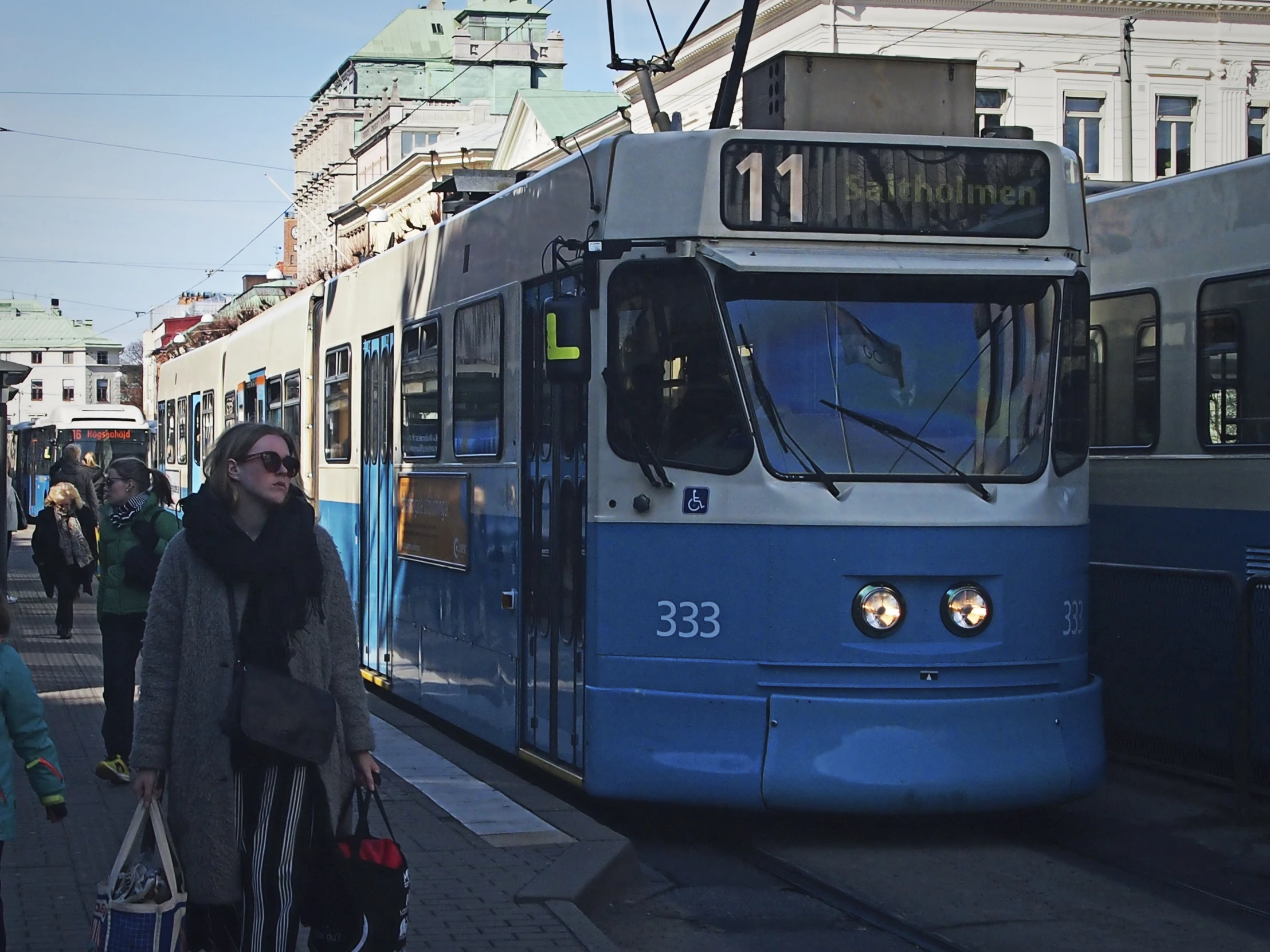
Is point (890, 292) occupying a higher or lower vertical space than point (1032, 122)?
lower

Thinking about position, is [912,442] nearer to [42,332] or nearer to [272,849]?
[272,849]

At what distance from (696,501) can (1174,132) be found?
42.3 meters

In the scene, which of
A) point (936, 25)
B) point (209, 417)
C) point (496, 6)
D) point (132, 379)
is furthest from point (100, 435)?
point (132, 379)

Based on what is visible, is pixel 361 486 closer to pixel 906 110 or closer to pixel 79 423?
pixel 906 110

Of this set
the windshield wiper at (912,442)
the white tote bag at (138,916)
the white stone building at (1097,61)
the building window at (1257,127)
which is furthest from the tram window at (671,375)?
the building window at (1257,127)

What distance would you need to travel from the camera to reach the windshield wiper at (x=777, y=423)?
24.8 ft

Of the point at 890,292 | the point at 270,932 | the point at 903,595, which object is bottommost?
the point at 270,932

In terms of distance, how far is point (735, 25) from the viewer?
45312mm

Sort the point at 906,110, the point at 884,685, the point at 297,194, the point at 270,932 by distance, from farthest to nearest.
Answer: the point at 297,194 < the point at 906,110 < the point at 884,685 < the point at 270,932

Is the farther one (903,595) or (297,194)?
(297,194)

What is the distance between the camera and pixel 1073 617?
8.00 metres

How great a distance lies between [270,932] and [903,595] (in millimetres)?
3731

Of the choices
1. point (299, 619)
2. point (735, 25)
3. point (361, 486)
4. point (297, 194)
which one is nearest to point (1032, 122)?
point (735, 25)

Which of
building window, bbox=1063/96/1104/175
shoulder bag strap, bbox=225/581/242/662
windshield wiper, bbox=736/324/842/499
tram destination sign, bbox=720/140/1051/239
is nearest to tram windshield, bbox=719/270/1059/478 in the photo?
windshield wiper, bbox=736/324/842/499
